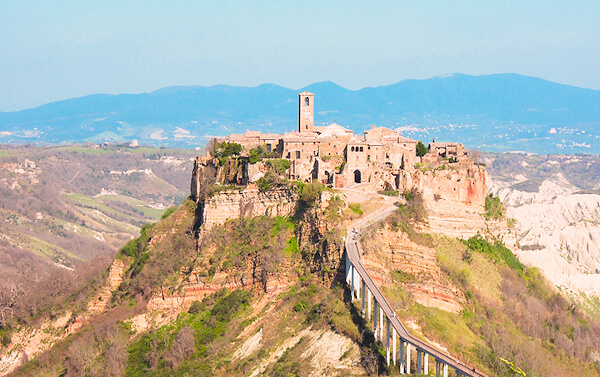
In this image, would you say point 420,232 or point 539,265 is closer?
point 420,232

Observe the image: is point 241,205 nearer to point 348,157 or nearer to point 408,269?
point 348,157

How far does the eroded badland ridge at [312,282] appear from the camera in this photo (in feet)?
135

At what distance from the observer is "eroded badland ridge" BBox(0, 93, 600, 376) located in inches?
1624

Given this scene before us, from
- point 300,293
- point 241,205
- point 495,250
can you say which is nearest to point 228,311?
point 300,293

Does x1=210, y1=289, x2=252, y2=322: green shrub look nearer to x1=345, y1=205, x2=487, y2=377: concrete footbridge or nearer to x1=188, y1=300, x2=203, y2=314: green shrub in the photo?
x1=188, y1=300, x2=203, y2=314: green shrub

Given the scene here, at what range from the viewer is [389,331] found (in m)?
37.4

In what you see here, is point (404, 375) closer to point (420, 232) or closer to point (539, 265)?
point (420, 232)

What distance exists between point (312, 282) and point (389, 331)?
31.6 feet

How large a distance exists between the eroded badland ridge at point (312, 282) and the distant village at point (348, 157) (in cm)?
11

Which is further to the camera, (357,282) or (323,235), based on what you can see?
(323,235)

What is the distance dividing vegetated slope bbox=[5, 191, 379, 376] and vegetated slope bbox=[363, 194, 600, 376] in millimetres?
3813

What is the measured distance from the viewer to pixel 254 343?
4412 centimetres

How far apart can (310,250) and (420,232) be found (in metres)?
8.21

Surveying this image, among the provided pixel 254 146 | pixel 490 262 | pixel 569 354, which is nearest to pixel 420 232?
pixel 490 262
